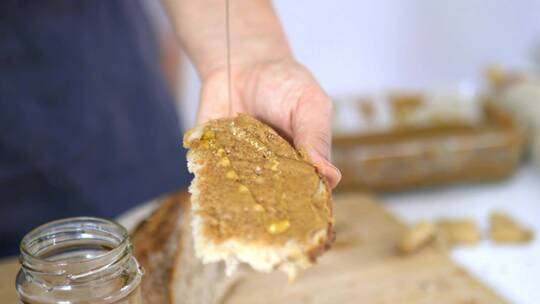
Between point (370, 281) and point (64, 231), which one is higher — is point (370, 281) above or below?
below

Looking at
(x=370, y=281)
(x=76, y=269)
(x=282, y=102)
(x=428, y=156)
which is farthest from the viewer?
(x=428, y=156)

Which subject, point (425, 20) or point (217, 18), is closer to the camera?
point (217, 18)

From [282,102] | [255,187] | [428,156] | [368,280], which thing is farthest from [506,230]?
[255,187]

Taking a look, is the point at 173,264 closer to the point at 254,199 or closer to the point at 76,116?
the point at 254,199

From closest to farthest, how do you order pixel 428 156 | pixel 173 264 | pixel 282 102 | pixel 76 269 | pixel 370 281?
pixel 76 269
pixel 282 102
pixel 173 264
pixel 370 281
pixel 428 156

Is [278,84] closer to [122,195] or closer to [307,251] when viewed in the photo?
[307,251]

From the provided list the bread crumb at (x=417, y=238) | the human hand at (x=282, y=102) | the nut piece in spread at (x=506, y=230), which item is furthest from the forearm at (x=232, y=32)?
the nut piece in spread at (x=506, y=230)

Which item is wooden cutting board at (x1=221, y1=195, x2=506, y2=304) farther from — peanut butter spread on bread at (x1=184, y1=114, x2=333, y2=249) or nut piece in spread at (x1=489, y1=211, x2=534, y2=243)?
peanut butter spread on bread at (x1=184, y1=114, x2=333, y2=249)

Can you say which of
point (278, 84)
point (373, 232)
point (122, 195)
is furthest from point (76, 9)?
point (373, 232)
